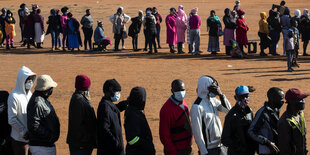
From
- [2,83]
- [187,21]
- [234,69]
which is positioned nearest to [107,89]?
[2,83]

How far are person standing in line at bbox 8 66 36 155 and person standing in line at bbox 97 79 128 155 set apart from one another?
3.48 feet

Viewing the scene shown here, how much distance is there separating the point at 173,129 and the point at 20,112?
7.00 ft

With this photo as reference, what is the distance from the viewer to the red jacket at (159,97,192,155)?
7214mm

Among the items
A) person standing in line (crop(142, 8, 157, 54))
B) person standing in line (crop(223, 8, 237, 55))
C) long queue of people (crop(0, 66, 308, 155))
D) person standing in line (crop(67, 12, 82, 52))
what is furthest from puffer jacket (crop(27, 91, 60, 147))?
person standing in line (crop(67, 12, 82, 52))

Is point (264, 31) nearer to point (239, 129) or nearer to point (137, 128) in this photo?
point (239, 129)

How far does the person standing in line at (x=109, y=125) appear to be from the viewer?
729 centimetres

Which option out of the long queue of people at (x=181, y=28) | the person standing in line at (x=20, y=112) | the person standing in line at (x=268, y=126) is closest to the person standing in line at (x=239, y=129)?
the person standing in line at (x=268, y=126)

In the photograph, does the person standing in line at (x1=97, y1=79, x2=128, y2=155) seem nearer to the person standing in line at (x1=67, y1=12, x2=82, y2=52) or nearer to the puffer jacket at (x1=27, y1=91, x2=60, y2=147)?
the puffer jacket at (x1=27, y1=91, x2=60, y2=147)

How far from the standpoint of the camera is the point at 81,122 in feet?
24.3

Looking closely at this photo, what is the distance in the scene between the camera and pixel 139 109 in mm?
7375

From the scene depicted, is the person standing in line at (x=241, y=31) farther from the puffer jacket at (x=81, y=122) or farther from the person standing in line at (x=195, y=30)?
the puffer jacket at (x=81, y=122)

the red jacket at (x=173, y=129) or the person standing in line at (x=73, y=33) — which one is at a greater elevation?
the person standing in line at (x=73, y=33)

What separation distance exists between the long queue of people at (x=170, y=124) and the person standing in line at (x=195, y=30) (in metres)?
13.7

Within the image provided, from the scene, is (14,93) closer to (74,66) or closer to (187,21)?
(74,66)
